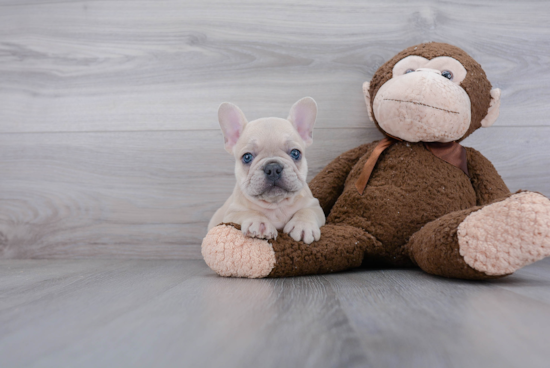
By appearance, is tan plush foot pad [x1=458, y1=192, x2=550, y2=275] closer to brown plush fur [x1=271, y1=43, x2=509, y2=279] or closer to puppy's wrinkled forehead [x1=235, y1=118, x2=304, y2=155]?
brown plush fur [x1=271, y1=43, x2=509, y2=279]

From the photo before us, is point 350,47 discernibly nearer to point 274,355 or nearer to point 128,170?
point 128,170

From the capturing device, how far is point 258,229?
94 cm

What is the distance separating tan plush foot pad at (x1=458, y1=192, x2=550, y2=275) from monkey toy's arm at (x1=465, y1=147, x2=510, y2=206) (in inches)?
12.9

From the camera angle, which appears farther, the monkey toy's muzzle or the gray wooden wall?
the gray wooden wall

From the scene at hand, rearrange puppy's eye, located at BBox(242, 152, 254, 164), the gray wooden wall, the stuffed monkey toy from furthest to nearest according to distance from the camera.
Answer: the gray wooden wall
puppy's eye, located at BBox(242, 152, 254, 164)
the stuffed monkey toy

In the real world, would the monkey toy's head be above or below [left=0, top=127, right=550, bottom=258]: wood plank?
above

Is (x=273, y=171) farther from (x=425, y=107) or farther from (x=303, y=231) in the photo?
(x=425, y=107)

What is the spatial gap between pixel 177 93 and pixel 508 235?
1222 mm

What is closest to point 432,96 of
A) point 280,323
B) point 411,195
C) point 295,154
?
point 411,195

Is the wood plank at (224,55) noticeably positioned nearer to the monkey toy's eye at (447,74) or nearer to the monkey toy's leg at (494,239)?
the monkey toy's eye at (447,74)

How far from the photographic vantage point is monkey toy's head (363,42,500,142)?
1.04 meters

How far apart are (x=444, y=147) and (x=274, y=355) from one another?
0.91 meters

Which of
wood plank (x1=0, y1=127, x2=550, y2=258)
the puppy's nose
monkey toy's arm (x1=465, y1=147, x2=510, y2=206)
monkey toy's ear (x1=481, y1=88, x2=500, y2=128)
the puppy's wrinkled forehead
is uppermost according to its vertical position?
monkey toy's ear (x1=481, y1=88, x2=500, y2=128)

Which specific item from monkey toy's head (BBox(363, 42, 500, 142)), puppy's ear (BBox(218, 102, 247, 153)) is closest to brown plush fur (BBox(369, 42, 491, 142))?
monkey toy's head (BBox(363, 42, 500, 142))
